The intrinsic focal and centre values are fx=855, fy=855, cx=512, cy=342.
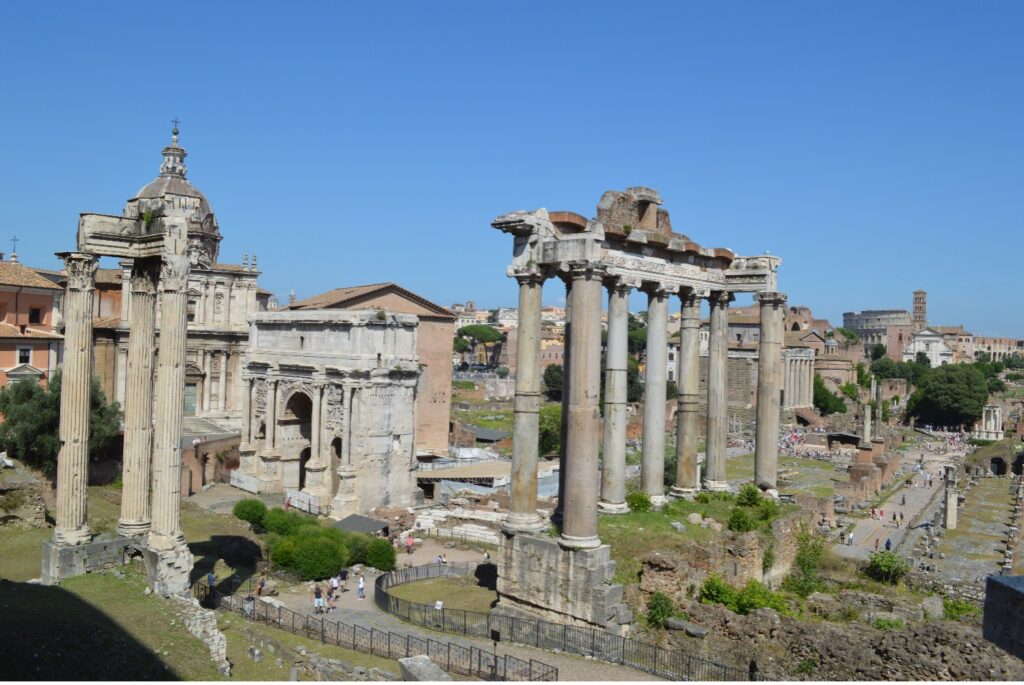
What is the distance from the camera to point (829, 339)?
116 metres

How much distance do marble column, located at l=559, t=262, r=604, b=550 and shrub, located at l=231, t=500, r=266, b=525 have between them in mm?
18040

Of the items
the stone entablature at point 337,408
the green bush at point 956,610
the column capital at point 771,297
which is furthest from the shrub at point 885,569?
the stone entablature at point 337,408

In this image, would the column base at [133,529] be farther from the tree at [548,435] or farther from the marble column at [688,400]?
the tree at [548,435]

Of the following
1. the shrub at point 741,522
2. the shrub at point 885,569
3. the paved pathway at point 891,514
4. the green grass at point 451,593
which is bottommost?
the paved pathway at point 891,514

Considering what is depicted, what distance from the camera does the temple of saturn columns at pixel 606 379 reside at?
47.9 ft

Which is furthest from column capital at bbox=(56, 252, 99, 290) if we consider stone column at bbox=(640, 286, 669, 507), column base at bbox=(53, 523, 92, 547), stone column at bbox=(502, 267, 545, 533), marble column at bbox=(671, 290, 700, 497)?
marble column at bbox=(671, 290, 700, 497)

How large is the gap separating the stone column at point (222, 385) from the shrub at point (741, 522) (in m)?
34.0

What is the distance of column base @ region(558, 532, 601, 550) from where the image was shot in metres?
14.4

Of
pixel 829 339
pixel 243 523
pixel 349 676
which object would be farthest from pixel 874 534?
pixel 829 339

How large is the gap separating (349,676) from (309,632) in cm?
328

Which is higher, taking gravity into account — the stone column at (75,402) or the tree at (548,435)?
the stone column at (75,402)

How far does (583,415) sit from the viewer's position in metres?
14.9

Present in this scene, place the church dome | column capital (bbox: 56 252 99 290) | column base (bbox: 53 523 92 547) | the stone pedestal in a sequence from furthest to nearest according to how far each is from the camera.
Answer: the church dome
column capital (bbox: 56 252 99 290)
column base (bbox: 53 523 92 547)
the stone pedestal

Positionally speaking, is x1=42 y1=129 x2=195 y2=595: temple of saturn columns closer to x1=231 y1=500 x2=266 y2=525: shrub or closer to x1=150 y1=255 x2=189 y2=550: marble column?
x1=150 y1=255 x2=189 y2=550: marble column
